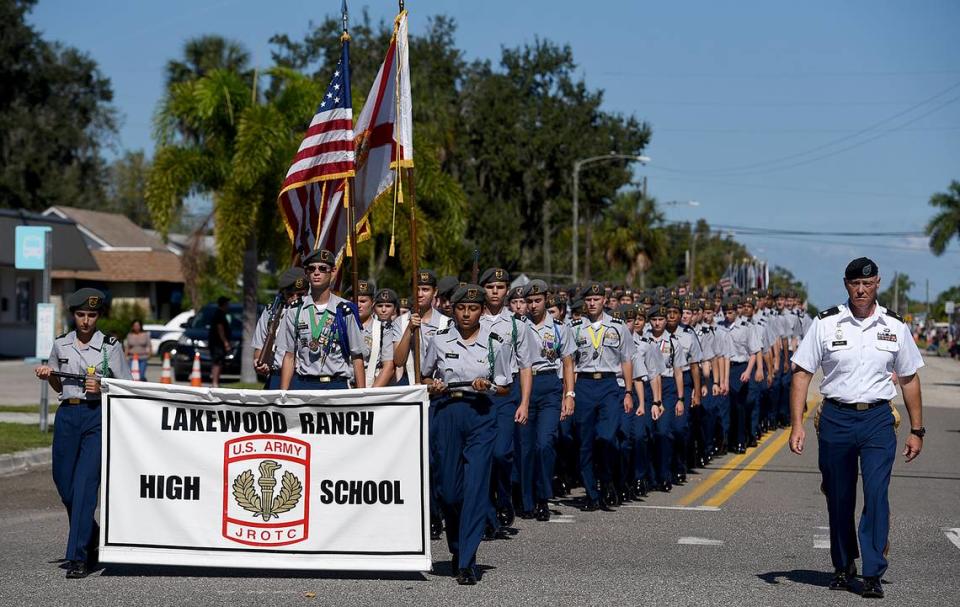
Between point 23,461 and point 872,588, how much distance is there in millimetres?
10159

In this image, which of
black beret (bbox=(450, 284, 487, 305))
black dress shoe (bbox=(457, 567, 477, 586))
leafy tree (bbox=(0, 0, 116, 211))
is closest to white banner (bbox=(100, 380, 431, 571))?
black dress shoe (bbox=(457, 567, 477, 586))

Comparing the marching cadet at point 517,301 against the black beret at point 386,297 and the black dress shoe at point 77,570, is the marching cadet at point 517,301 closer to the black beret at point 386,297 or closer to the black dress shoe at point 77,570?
the black beret at point 386,297

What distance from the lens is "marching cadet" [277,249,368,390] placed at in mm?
9727

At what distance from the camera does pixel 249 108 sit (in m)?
29.8

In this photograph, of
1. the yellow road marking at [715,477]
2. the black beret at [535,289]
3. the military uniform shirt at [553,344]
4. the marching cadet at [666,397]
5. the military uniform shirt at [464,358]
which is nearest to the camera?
the military uniform shirt at [464,358]

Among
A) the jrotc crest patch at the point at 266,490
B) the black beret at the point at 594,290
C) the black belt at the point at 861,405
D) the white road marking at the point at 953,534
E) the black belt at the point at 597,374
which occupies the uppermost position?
the black beret at the point at 594,290

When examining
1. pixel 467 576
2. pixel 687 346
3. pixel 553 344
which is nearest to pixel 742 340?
pixel 687 346

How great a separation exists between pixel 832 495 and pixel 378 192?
217 inches

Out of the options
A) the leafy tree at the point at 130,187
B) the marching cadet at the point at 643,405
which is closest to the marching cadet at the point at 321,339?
the marching cadet at the point at 643,405

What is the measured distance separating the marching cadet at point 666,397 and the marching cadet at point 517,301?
5.89 feet

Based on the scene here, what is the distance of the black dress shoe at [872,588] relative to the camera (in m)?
8.01

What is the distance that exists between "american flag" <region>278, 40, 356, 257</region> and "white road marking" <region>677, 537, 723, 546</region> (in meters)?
4.27

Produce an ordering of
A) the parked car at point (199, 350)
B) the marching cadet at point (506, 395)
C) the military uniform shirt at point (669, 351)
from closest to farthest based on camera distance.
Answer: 1. the marching cadet at point (506, 395)
2. the military uniform shirt at point (669, 351)
3. the parked car at point (199, 350)

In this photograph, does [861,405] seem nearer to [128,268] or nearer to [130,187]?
[128,268]
